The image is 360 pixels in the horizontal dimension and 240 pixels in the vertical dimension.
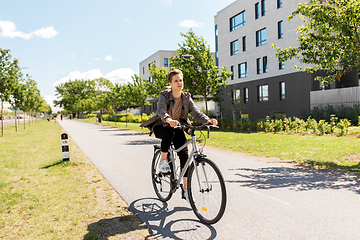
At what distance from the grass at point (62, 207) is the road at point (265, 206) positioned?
28 cm

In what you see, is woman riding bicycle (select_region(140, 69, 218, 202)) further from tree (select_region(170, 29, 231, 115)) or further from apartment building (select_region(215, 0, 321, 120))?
apartment building (select_region(215, 0, 321, 120))

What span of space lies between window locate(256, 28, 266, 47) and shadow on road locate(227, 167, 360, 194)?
1007 inches

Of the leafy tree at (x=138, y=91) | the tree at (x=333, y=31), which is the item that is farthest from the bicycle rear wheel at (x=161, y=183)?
the leafy tree at (x=138, y=91)

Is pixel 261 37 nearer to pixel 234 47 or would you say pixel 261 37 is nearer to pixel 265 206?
pixel 234 47

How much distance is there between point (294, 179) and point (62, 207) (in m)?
4.65

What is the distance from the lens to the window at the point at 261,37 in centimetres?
2986

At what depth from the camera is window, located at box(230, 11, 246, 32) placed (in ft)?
108

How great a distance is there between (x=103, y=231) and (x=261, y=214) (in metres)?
2.16

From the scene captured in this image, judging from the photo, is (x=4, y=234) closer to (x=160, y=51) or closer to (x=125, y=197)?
(x=125, y=197)

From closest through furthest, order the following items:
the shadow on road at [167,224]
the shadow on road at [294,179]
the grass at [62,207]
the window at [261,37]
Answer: the shadow on road at [167,224]
the grass at [62,207]
the shadow on road at [294,179]
the window at [261,37]

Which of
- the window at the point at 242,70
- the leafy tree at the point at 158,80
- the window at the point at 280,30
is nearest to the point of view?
the leafy tree at the point at 158,80

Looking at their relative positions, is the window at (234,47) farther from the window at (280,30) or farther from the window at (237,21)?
the window at (280,30)

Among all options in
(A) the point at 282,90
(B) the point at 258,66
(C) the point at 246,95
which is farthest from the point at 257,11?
(A) the point at 282,90

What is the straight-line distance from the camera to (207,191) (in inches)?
141
